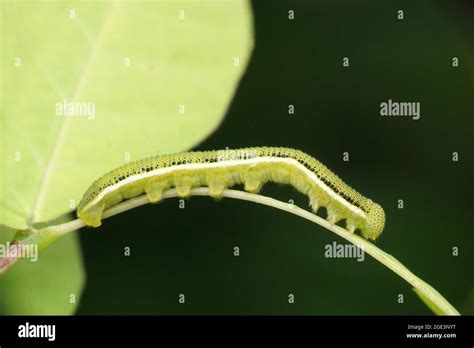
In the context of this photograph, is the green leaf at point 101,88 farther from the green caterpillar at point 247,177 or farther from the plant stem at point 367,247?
the green caterpillar at point 247,177

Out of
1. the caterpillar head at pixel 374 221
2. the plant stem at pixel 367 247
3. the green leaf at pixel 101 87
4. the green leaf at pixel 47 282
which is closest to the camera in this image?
the plant stem at pixel 367 247

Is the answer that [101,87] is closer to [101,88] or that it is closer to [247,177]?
[101,88]

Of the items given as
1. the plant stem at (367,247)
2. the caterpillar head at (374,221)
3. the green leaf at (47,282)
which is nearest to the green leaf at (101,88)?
the plant stem at (367,247)

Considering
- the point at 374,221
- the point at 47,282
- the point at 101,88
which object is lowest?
the point at 47,282

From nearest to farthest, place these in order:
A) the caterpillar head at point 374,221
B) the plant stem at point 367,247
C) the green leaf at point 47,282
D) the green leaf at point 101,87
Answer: the plant stem at point 367,247
the green leaf at point 101,87
the green leaf at point 47,282
the caterpillar head at point 374,221

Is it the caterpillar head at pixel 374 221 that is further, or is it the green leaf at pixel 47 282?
the caterpillar head at pixel 374 221

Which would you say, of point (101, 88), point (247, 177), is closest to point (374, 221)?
point (247, 177)
